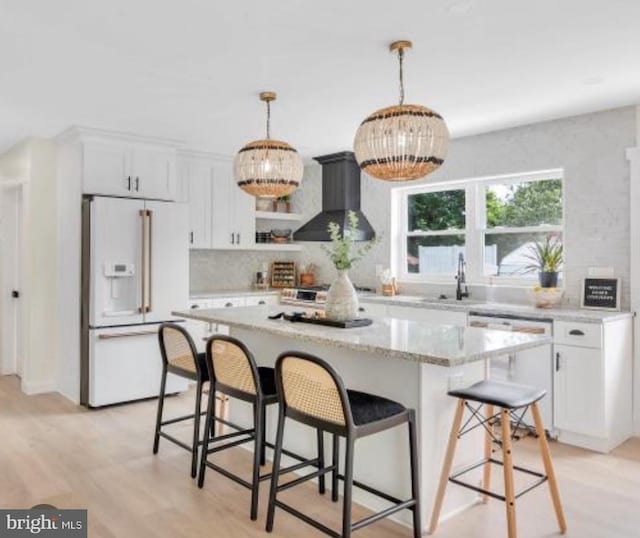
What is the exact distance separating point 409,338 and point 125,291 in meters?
3.03

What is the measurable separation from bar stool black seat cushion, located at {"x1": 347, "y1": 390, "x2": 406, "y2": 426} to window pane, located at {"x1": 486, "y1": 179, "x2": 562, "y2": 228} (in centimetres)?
290

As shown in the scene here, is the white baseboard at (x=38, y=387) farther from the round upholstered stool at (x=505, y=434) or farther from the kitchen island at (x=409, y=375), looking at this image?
the round upholstered stool at (x=505, y=434)

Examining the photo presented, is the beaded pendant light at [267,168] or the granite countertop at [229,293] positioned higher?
the beaded pendant light at [267,168]

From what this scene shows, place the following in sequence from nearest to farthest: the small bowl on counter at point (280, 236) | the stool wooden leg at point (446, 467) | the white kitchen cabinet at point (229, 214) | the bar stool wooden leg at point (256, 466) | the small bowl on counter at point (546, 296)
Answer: the stool wooden leg at point (446, 467) < the bar stool wooden leg at point (256, 466) < the small bowl on counter at point (546, 296) < the white kitchen cabinet at point (229, 214) < the small bowl on counter at point (280, 236)

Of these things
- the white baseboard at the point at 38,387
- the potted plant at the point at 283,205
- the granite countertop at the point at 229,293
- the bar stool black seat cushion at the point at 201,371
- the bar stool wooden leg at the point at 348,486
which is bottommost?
the white baseboard at the point at 38,387

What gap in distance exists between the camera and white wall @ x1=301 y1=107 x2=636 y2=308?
4078mm

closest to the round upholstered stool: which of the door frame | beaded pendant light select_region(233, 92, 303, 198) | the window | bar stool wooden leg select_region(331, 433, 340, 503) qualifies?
bar stool wooden leg select_region(331, 433, 340, 503)

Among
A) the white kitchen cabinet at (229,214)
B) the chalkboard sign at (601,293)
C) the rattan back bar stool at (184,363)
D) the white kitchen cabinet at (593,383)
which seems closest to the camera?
the rattan back bar stool at (184,363)

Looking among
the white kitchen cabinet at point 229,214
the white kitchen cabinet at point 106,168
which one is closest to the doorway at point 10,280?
the white kitchen cabinet at point 106,168

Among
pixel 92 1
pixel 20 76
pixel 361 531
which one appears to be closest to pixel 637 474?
pixel 361 531

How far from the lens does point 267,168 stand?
332cm

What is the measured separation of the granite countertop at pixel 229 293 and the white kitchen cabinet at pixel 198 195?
52 cm

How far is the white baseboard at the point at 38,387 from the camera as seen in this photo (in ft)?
16.7

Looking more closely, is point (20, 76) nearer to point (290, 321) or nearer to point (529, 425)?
point (290, 321)
